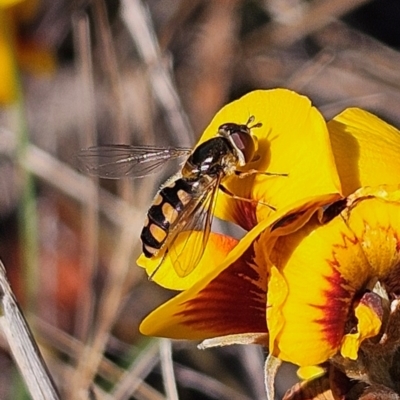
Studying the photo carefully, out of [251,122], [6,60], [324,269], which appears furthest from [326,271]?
[6,60]

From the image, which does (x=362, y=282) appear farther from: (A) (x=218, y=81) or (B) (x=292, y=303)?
(A) (x=218, y=81)

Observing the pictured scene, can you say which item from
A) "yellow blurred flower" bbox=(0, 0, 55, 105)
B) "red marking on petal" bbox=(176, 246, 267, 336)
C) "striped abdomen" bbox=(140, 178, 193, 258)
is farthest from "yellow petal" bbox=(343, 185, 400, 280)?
"yellow blurred flower" bbox=(0, 0, 55, 105)

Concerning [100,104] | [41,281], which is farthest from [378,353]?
[100,104]

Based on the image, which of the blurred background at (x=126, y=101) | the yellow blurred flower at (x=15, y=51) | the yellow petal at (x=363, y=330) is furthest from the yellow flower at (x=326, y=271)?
the yellow blurred flower at (x=15, y=51)

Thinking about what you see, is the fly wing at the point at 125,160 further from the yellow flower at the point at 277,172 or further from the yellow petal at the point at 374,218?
the yellow petal at the point at 374,218

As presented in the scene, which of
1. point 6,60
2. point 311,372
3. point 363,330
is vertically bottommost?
point 311,372

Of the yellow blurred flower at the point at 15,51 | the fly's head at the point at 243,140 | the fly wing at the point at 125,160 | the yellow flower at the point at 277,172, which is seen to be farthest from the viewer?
the yellow blurred flower at the point at 15,51

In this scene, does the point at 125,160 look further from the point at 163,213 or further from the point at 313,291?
the point at 313,291
